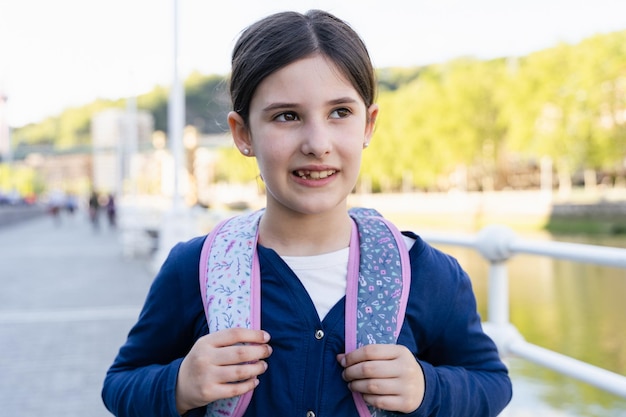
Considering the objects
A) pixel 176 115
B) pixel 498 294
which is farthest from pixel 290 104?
pixel 176 115

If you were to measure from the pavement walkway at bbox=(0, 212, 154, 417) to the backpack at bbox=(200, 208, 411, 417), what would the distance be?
295 centimetres

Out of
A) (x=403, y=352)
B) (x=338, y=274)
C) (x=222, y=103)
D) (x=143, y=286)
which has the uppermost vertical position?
(x=222, y=103)

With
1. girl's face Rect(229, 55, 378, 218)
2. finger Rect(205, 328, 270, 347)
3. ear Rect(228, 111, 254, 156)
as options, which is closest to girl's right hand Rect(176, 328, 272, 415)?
finger Rect(205, 328, 270, 347)

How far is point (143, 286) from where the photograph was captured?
932 cm

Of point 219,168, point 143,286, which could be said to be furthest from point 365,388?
point 219,168

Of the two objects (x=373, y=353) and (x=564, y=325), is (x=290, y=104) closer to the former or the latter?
(x=373, y=353)

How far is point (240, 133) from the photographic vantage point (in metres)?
1.39

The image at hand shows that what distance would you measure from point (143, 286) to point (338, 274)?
8322mm

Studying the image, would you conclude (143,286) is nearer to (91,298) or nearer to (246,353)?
(91,298)

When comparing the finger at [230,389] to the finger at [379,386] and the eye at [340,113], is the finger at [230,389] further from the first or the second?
the eye at [340,113]

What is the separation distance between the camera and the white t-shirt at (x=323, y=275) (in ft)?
4.19

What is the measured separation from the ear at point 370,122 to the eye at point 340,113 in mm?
Result: 109

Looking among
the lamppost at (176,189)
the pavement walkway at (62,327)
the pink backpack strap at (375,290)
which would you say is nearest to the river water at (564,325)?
the pink backpack strap at (375,290)

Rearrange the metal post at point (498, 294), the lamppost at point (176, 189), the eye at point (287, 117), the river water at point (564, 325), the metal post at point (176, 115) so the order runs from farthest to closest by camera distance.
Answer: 1. the metal post at point (176, 115)
2. the lamppost at point (176, 189)
3. the river water at point (564, 325)
4. the metal post at point (498, 294)
5. the eye at point (287, 117)
